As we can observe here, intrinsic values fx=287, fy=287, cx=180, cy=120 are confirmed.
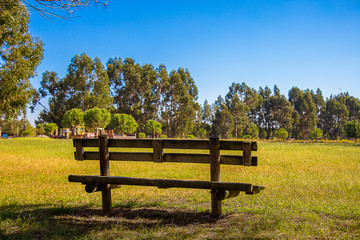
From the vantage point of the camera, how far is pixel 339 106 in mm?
92000

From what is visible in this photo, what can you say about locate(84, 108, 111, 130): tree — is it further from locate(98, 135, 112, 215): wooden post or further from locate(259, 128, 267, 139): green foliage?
locate(98, 135, 112, 215): wooden post

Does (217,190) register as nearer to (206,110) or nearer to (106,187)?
(106,187)

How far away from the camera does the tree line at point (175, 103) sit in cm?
7169

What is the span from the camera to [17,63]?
15281mm

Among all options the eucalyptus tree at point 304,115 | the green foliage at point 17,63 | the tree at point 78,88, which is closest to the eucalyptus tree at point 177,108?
the tree at point 78,88

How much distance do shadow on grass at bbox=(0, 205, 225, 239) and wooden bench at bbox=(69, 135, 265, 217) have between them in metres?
0.44

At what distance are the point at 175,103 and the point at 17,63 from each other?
65967 millimetres

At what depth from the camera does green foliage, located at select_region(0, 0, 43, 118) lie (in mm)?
14453

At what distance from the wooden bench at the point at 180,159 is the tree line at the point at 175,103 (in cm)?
6250

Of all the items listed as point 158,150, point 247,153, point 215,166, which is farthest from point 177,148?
point 247,153

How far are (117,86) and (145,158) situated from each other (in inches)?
3155

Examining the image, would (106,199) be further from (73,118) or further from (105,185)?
(73,118)

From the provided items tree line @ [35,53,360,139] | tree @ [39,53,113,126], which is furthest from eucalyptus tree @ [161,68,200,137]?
tree @ [39,53,113,126]

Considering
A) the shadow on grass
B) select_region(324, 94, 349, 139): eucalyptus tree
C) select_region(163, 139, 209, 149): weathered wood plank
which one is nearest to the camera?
the shadow on grass
